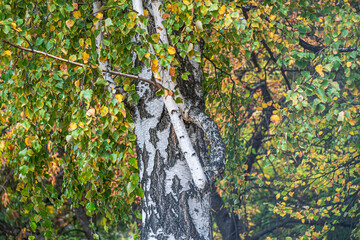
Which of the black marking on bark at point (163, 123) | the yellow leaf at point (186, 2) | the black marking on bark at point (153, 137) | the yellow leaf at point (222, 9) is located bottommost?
the black marking on bark at point (153, 137)

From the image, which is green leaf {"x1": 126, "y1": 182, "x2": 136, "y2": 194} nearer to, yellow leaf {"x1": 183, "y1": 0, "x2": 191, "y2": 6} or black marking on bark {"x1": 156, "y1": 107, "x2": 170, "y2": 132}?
black marking on bark {"x1": 156, "y1": 107, "x2": 170, "y2": 132}

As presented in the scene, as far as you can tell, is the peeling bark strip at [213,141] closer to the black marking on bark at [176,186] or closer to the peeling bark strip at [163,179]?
the peeling bark strip at [163,179]

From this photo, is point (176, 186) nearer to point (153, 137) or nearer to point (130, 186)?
point (153, 137)

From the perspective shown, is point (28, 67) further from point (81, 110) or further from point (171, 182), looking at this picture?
point (171, 182)

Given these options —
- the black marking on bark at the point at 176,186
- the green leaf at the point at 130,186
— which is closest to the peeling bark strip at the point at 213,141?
the black marking on bark at the point at 176,186

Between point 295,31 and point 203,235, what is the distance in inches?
64.7

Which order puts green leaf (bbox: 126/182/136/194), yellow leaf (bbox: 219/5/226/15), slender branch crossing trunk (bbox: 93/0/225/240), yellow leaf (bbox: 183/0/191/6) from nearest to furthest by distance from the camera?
green leaf (bbox: 126/182/136/194) < yellow leaf (bbox: 183/0/191/6) < yellow leaf (bbox: 219/5/226/15) < slender branch crossing trunk (bbox: 93/0/225/240)

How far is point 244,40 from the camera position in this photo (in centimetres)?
283

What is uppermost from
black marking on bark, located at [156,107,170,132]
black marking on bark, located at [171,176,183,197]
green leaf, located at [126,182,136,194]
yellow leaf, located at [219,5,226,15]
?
yellow leaf, located at [219,5,226,15]

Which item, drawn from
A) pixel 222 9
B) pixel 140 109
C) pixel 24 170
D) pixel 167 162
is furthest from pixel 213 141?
pixel 24 170

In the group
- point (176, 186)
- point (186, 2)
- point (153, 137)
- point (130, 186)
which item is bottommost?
point (130, 186)

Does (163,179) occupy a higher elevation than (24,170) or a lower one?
lower

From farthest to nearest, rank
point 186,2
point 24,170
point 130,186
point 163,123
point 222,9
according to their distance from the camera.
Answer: point 163,123, point 24,170, point 222,9, point 186,2, point 130,186

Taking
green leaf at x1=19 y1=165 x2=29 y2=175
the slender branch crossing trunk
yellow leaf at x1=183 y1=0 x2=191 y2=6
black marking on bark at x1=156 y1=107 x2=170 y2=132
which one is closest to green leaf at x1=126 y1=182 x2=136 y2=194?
the slender branch crossing trunk
